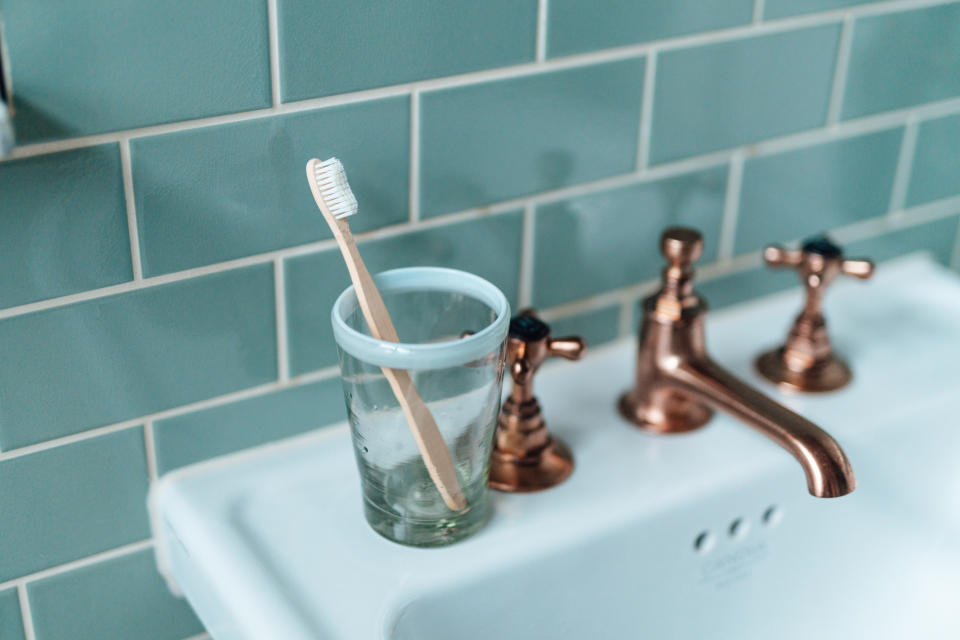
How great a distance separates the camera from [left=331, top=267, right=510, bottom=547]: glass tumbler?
0.54 m

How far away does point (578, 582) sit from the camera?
623 mm

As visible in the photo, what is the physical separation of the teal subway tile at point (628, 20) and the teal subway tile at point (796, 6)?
0.05 ft

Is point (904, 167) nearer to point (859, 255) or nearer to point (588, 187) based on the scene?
point (859, 255)

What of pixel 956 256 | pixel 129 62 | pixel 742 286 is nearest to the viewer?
pixel 129 62

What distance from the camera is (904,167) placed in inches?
33.9

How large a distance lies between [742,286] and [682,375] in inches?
6.7

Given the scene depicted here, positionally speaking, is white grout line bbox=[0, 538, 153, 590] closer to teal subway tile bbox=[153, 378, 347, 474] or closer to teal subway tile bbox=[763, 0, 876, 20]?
teal subway tile bbox=[153, 378, 347, 474]

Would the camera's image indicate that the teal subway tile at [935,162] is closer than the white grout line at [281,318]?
No

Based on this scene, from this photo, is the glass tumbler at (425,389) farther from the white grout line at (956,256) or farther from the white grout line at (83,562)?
the white grout line at (956,256)

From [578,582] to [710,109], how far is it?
0.32 meters

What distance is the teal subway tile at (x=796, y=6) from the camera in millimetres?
723

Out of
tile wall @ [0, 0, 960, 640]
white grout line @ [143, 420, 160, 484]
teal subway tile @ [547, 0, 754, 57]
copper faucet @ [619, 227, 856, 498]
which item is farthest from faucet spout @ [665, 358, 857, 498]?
white grout line @ [143, 420, 160, 484]

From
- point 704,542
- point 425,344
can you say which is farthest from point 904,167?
point 425,344

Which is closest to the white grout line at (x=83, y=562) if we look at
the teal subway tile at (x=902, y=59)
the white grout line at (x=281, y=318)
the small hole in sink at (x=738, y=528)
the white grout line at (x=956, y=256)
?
the white grout line at (x=281, y=318)
